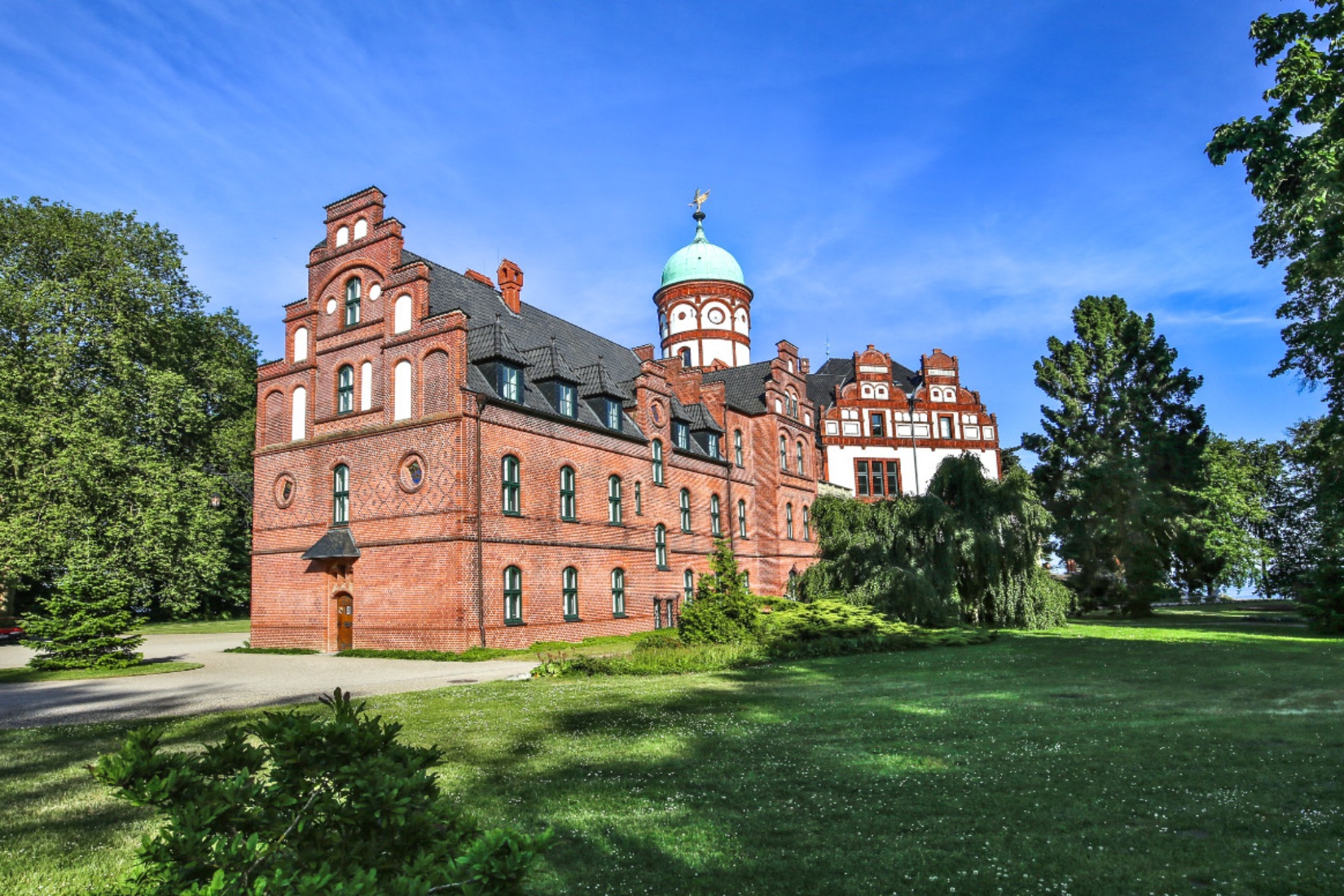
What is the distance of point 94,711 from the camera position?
498 inches

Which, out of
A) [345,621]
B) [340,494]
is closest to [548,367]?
[340,494]

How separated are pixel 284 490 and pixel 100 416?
10.0 metres

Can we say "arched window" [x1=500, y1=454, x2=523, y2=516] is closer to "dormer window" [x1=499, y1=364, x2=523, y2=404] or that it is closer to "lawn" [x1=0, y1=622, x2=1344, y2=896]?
"dormer window" [x1=499, y1=364, x2=523, y2=404]

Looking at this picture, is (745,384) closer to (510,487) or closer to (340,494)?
(510,487)

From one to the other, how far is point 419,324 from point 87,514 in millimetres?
15903

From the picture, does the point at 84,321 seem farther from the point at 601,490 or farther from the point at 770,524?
the point at 770,524

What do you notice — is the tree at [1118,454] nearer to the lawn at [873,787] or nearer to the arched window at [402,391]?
the lawn at [873,787]

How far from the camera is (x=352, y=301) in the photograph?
25969mm

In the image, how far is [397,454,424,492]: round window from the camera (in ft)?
76.5

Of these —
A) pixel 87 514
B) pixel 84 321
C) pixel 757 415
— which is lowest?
pixel 87 514

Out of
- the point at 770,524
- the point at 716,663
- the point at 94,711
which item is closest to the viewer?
the point at 94,711

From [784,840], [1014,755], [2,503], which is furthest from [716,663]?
[2,503]

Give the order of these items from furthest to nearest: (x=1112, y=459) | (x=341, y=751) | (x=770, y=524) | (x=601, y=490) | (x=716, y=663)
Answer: (x=770, y=524)
(x=1112, y=459)
(x=601, y=490)
(x=716, y=663)
(x=341, y=751)

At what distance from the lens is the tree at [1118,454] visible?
35375 millimetres
